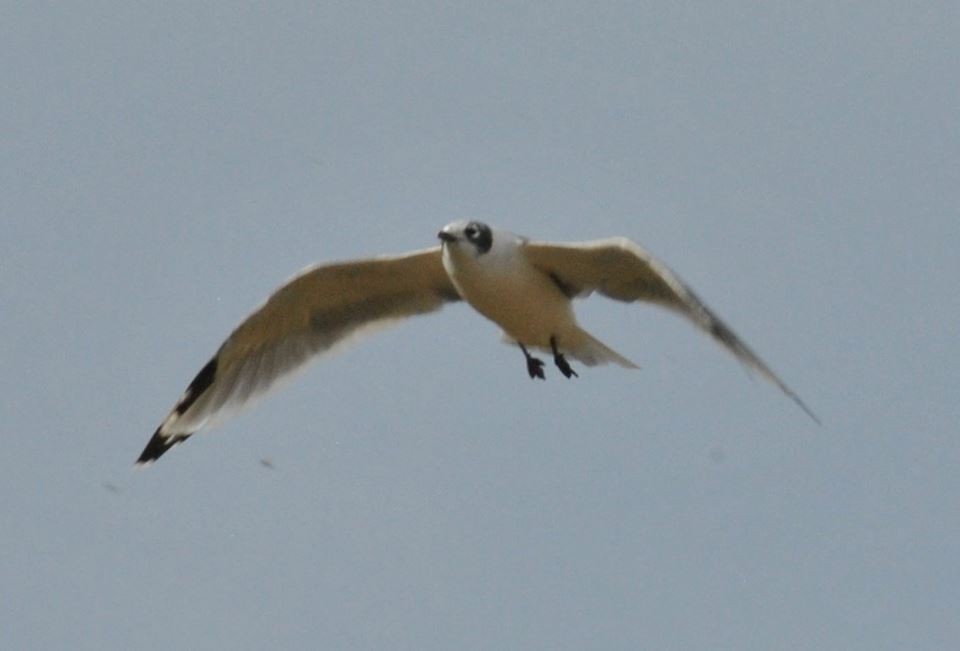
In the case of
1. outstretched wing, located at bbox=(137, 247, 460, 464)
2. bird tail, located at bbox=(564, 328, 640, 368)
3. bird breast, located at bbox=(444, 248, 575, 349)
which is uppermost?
outstretched wing, located at bbox=(137, 247, 460, 464)

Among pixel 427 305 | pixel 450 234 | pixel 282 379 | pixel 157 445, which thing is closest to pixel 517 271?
pixel 450 234

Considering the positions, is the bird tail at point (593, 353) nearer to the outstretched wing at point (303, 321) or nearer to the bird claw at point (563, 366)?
the bird claw at point (563, 366)

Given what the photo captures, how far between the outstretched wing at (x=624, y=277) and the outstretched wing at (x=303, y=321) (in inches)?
26.1

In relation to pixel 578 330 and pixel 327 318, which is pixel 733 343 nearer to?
pixel 578 330

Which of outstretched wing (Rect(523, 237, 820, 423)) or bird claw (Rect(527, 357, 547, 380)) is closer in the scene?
outstretched wing (Rect(523, 237, 820, 423))

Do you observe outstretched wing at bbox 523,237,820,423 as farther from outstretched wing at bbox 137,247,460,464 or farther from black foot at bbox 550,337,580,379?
outstretched wing at bbox 137,247,460,464

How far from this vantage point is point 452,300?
888cm

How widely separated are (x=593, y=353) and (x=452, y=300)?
0.81 meters

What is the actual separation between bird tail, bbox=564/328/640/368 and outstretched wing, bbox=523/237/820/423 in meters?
0.25

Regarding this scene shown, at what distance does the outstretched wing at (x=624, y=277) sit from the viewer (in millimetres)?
7391

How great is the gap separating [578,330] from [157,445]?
2.34 meters

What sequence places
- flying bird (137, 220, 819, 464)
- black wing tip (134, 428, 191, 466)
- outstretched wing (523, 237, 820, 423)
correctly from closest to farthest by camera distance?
outstretched wing (523, 237, 820, 423), flying bird (137, 220, 819, 464), black wing tip (134, 428, 191, 466)

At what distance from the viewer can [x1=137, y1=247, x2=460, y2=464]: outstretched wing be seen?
8.66m

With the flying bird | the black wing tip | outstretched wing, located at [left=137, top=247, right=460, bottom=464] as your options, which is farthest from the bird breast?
the black wing tip
